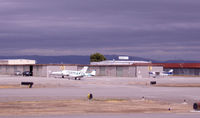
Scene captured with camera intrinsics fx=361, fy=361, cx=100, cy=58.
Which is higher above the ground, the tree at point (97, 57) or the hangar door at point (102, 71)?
the tree at point (97, 57)

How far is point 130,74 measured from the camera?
321 feet

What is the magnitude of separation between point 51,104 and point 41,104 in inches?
34.7

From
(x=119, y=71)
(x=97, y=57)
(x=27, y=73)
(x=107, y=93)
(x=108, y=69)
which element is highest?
(x=97, y=57)

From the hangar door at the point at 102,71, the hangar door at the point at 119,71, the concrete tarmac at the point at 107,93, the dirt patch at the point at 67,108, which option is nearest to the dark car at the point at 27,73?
the hangar door at the point at 102,71

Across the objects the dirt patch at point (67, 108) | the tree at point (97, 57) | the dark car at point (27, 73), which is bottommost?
the dirt patch at point (67, 108)

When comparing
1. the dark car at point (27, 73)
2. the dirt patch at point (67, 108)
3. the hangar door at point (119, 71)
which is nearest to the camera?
the dirt patch at point (67, 108)

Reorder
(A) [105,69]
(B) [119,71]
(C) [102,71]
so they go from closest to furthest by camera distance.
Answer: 1. (B) [119,71]
2. (A) [105,69]
3. (C) [102,71]

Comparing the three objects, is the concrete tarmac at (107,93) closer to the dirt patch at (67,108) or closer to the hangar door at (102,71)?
the dirt patch at (67,108)

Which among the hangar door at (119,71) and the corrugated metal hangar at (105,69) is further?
the hangar door at (119,71)

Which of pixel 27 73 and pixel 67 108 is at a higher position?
pixel 27 73

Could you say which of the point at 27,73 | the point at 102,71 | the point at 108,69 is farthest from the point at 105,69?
the point at 27,73

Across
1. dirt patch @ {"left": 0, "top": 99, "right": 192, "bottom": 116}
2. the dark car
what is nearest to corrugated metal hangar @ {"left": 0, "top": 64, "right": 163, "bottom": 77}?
the dark car

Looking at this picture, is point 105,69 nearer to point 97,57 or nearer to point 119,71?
point 119,71

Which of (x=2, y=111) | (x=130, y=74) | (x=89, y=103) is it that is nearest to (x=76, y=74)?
(x=130, y=74)
